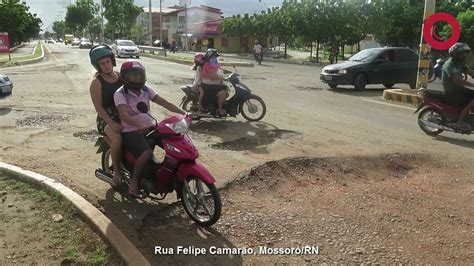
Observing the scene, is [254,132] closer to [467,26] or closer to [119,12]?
[467,26]

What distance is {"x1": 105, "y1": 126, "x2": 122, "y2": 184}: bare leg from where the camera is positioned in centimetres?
464

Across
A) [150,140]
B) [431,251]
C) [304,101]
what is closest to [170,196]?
[150,140]

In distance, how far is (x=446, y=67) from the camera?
8078 millimetres

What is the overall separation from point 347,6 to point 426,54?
2580 cm

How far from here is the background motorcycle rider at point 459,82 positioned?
7965mm

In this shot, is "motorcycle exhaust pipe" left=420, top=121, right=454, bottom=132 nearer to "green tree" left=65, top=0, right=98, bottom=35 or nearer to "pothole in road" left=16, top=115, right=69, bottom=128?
"pothole in road" left=16, top=115, right=69, bottom=128

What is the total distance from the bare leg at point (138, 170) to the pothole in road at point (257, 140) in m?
2.74

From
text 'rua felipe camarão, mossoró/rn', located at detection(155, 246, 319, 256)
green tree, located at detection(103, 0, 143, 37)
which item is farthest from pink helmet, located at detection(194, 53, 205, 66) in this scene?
green tree, located at detection(103, 0, 143, 37)

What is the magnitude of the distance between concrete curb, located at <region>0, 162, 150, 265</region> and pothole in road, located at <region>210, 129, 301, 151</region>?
282 cm

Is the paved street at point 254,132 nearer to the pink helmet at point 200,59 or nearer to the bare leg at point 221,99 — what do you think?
the bare leg at point 221,99

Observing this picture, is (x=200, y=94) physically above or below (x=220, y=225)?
above

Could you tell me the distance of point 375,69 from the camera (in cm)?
1653

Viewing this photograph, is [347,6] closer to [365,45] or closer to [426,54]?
[365,45]

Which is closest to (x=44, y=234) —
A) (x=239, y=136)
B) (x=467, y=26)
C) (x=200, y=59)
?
(x=239, y=136)
